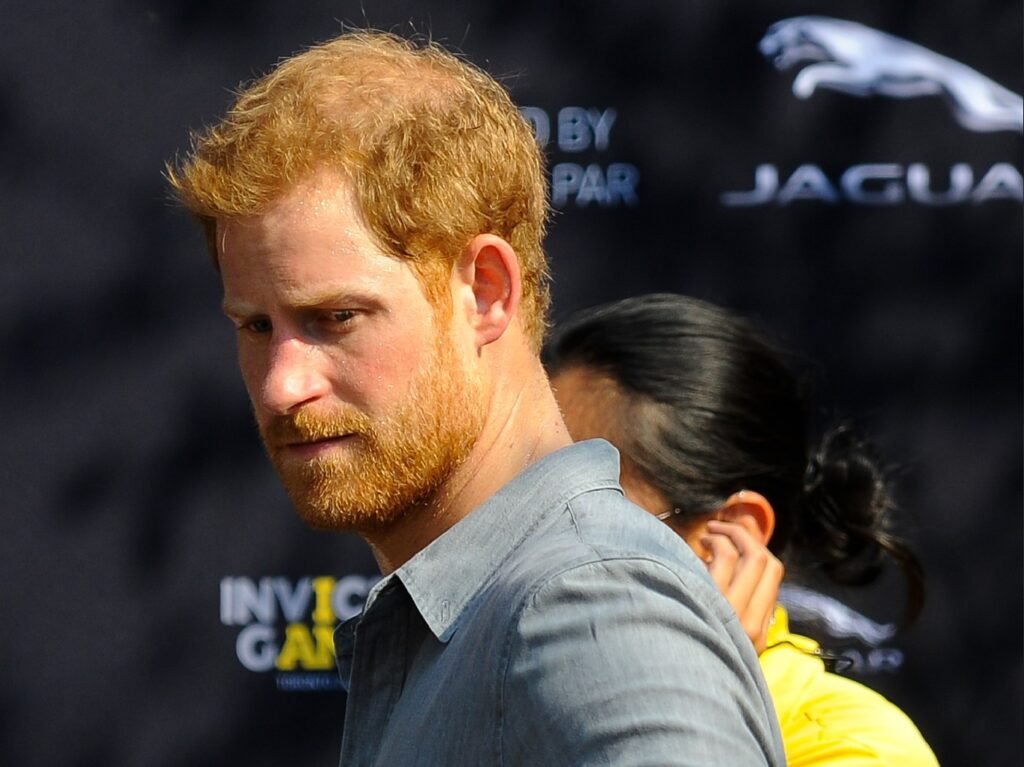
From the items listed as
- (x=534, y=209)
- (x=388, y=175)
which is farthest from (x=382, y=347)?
(x=534, y=209)

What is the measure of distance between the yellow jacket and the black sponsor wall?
0.92 metres

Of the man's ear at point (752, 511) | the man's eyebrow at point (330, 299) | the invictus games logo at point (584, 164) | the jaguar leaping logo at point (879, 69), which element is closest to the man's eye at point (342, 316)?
the man's eyebrow at point (330, 299)

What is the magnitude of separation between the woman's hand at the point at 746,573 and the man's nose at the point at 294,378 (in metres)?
0.96

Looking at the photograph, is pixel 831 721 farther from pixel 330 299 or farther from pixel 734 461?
pixel 330 299

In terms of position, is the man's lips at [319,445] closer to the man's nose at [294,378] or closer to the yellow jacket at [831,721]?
the man's nose at [294,378]

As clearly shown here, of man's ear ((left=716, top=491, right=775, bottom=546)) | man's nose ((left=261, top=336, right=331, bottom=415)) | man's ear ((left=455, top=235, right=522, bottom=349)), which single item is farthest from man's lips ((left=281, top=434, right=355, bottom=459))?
man's ear ((left=716, top=491, right=775, bottom=546))

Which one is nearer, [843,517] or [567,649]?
[567,649]

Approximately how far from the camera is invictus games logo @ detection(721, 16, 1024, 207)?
314 centimetres

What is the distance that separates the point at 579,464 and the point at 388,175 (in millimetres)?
324

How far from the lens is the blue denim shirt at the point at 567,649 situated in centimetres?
107

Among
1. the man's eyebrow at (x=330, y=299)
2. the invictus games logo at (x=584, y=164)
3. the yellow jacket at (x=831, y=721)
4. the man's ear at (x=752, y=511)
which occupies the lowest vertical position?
the yellow jacket at (x=831, y=721)

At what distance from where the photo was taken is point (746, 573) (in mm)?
2252

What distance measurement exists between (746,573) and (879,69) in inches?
52.9

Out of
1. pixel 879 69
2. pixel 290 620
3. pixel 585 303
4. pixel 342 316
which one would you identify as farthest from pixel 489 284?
pixel 879 69
